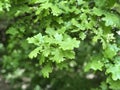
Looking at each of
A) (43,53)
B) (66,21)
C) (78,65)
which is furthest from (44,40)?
(78,65)

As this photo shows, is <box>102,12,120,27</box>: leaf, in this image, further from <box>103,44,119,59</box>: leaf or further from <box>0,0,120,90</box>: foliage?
<box>103,44,119,59</box>: leaf

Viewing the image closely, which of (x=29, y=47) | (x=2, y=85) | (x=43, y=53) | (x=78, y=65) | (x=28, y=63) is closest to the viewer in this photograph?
(x=43, y=53)

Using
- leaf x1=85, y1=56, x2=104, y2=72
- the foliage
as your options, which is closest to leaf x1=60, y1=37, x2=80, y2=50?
the foliage

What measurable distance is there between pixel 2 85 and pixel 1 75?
→ 7.3 inches

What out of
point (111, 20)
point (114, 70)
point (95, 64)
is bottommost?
point (114, 70)

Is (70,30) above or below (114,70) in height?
above

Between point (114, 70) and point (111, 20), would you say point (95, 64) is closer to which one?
point (114, 70)

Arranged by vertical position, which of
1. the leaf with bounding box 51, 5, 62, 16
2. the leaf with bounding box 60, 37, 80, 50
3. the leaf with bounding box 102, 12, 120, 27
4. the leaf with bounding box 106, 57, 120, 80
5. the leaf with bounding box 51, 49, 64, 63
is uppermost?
the leaf with bounding box 51, 5, 62, 16

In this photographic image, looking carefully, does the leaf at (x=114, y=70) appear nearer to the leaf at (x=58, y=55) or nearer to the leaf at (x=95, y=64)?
the leaf at (x=95, y=64)

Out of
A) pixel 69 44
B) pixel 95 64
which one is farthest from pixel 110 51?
pixel 69 44

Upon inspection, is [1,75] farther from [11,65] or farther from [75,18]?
[75,18]

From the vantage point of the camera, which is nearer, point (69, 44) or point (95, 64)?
point (69, 44)

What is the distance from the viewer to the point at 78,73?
5.57m

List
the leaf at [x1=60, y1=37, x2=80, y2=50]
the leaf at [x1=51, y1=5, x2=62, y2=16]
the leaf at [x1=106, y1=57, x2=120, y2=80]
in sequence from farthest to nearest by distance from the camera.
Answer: the leaf at [x1=51, y1=5, x2=62, y2=16] < the leaf at [x1=106, y1=57, x2=120, y2=80] < the leaf at [x1=60, y1=37, x2=80, y2=50]
